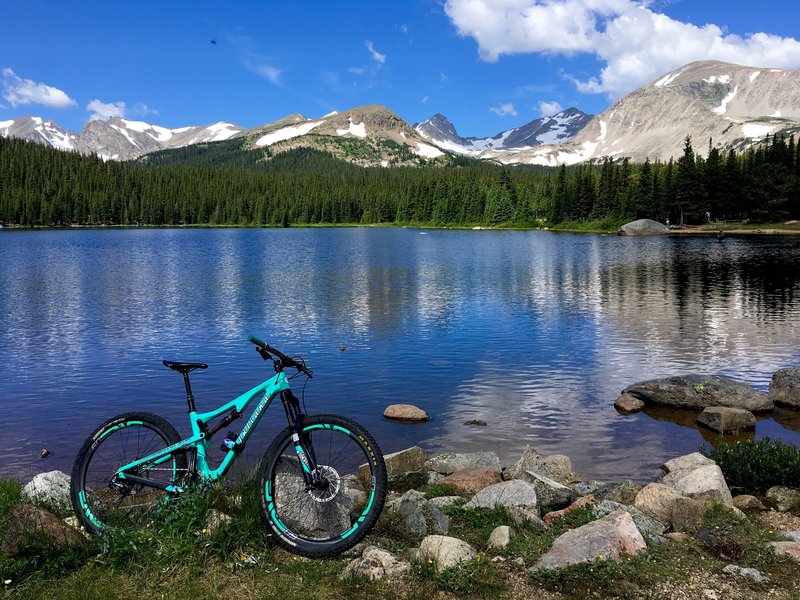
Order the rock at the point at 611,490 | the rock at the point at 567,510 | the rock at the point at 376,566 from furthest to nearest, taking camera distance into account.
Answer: the rock at the point at 611,490 < the rock at the point at 567,510 < the rock at the point at 376,566

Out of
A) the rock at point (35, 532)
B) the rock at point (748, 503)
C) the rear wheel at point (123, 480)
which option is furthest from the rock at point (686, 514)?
the rock at point (35, 532)

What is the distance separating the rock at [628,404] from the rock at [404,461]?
961 centimetres

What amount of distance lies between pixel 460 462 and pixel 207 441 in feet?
30.2

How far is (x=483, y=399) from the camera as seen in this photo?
77.9ft

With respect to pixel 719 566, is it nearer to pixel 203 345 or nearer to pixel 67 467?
pixel 67 467

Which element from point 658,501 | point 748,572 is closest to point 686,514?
point 658,501

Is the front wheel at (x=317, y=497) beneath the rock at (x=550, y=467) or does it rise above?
above

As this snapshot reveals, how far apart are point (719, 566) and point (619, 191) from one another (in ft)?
567

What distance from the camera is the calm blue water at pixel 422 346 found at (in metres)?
20.6

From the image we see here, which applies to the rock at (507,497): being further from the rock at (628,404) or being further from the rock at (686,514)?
the rock at (628,404)

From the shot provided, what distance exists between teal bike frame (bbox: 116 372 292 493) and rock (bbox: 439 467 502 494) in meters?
6.20

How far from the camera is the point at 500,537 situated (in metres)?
8.99

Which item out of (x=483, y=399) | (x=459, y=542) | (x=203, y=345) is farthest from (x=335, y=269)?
(x=459, y=542)

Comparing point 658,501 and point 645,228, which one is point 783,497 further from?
point 645,228
